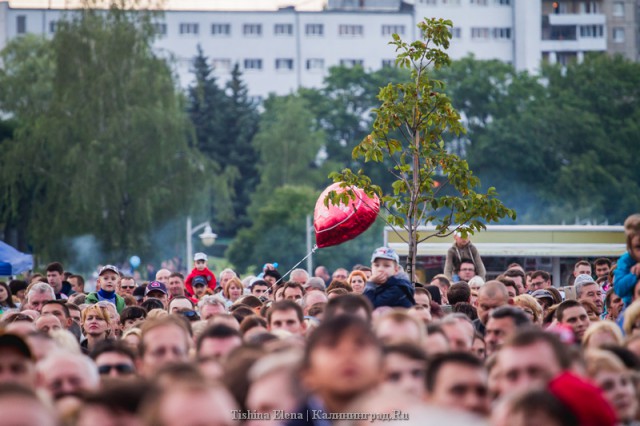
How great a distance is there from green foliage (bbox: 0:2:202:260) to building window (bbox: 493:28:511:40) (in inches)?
2456

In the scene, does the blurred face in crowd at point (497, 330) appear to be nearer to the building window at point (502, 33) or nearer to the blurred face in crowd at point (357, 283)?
the blurred face in crowd at point (357, 283)

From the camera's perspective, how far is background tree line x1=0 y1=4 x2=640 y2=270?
5250 cm

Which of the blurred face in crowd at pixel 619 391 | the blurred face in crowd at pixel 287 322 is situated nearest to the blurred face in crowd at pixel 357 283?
the blurred face in crowd at pixel 287 322

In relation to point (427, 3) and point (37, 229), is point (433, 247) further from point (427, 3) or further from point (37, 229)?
point (427, 3)

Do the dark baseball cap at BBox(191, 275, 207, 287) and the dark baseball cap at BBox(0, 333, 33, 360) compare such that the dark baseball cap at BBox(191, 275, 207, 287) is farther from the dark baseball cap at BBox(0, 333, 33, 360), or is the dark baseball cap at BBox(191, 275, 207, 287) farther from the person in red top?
the dark baseball cap at BBox(0, 333, 33, 360)

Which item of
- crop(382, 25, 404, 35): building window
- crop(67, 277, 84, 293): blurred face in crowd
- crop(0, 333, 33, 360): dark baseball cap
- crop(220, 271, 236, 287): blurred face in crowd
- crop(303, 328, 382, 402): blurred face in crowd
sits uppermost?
crop(382, 25, 404, 35): building window

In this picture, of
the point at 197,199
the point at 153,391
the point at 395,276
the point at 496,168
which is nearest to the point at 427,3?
the point at 496,168

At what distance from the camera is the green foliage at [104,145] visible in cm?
5225

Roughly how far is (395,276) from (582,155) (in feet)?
217

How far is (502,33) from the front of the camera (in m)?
113

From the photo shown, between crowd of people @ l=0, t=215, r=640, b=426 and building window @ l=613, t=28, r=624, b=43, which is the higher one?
building window @ l=613, t=28, r=624, b=43

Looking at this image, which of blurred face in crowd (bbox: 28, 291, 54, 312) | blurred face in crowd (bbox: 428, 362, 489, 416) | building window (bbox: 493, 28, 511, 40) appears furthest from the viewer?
building window (bbox: 493, 28, 511, 40)

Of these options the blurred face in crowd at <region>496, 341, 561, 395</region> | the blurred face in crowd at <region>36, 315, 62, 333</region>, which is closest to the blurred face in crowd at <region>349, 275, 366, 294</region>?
the blurred face in crowd at <region>36, 315, 62, 333</region>

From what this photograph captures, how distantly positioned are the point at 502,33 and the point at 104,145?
65920mm
